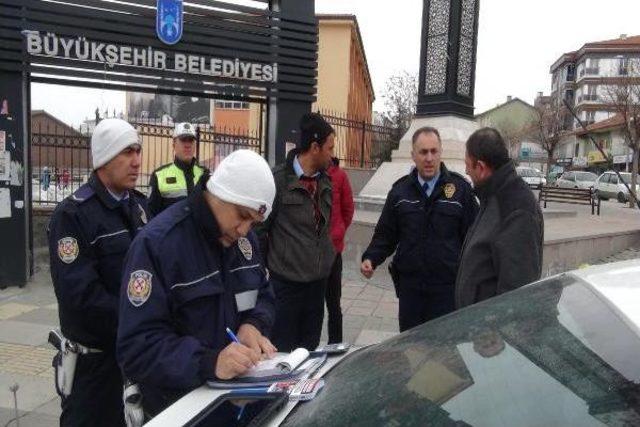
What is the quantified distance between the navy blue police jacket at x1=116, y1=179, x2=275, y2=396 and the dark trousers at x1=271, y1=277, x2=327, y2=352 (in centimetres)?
164

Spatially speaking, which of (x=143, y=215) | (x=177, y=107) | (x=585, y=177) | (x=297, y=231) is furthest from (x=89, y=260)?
(x=585, y=177)

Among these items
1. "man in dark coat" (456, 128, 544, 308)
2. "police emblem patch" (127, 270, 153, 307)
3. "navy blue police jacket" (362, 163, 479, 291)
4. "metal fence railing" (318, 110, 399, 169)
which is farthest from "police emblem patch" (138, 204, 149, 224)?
"metal fence railing" (318, 110, 399, 169)

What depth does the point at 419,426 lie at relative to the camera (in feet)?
4.22

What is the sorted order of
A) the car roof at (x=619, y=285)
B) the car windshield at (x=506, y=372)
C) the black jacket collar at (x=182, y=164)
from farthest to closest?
the black jacket collar at (x=182, y=164) → the car roof at (x=619, y=285) → the car windshield at (x=506, y=372)

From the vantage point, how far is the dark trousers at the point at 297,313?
3672 millimetres

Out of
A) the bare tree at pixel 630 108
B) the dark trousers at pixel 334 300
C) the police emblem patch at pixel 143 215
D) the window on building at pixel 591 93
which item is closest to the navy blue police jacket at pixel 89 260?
the police emblem patch at pixel 143 215

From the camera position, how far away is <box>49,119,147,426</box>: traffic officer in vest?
7.41ft

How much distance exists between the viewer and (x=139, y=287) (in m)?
1.80

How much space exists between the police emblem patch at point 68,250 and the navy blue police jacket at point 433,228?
2.06 meters

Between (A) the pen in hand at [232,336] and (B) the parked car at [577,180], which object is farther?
(B) the parked car at [577,180]

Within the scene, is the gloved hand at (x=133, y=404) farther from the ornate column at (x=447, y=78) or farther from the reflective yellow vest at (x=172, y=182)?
the ornate column at (x=447, y=78)

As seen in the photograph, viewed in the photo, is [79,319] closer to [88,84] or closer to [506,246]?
[506,246]

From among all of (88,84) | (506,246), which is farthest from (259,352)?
(88,84)

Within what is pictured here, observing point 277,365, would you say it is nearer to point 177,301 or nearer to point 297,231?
point 177,301
